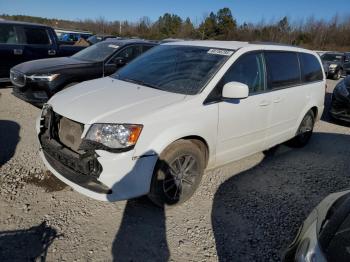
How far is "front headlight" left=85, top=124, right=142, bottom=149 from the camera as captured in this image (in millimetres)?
2834

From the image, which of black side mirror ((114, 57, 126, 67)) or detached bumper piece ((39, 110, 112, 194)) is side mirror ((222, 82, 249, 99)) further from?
black side mirror ((114, 57, 126, 67))

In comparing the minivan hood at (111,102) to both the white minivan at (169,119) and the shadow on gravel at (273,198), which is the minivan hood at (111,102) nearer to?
the white minivan at (169,119)

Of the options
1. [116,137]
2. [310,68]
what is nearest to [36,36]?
[310,68]

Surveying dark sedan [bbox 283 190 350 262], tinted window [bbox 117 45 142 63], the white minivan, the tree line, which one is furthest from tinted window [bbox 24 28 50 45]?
the tree line

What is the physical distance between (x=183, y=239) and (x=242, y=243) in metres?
0.56

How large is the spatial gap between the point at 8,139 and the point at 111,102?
8.89 ft

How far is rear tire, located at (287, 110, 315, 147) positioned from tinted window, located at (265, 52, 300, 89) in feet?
2.83

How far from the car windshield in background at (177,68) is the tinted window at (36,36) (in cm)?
583

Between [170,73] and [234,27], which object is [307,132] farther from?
[234,27]

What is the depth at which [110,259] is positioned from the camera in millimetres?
2672

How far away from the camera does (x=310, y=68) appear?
5.25 m

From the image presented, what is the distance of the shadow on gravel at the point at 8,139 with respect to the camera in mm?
4414

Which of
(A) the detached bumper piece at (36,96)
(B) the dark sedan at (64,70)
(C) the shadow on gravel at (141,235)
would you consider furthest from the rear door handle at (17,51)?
(C) the shadow on gravel at (141,235)

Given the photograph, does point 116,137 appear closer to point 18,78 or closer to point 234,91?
point 234,91
